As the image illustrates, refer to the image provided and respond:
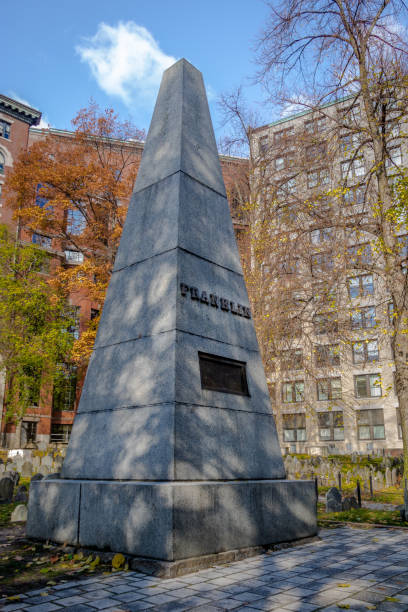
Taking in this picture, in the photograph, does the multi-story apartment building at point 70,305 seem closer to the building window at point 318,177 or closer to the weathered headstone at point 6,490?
the building window at point 318,177

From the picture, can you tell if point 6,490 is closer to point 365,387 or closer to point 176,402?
point 176,402

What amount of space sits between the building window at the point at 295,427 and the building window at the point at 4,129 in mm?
36313

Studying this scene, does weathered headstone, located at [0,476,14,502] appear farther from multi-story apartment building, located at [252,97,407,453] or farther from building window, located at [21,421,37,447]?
building window, located at [21,421,37,447]

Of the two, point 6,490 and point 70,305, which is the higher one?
point 70,305

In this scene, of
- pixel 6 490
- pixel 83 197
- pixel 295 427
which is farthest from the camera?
pixel 295 427

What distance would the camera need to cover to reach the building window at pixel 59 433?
39.7 meters

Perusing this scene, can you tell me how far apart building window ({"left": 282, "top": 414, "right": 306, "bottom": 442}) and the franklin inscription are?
3891cm

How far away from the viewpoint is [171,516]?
14.8 feet

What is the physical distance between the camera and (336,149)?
1247 cm

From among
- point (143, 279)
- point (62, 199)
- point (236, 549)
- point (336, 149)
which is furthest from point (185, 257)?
point (62, 199)

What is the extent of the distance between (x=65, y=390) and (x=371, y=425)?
26124 millimetres

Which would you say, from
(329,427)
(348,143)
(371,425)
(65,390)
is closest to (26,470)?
(348,143)

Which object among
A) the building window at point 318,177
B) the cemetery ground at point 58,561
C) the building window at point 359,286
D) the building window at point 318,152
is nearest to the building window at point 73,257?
the building window at point 359,286

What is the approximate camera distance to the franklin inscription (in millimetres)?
6305
